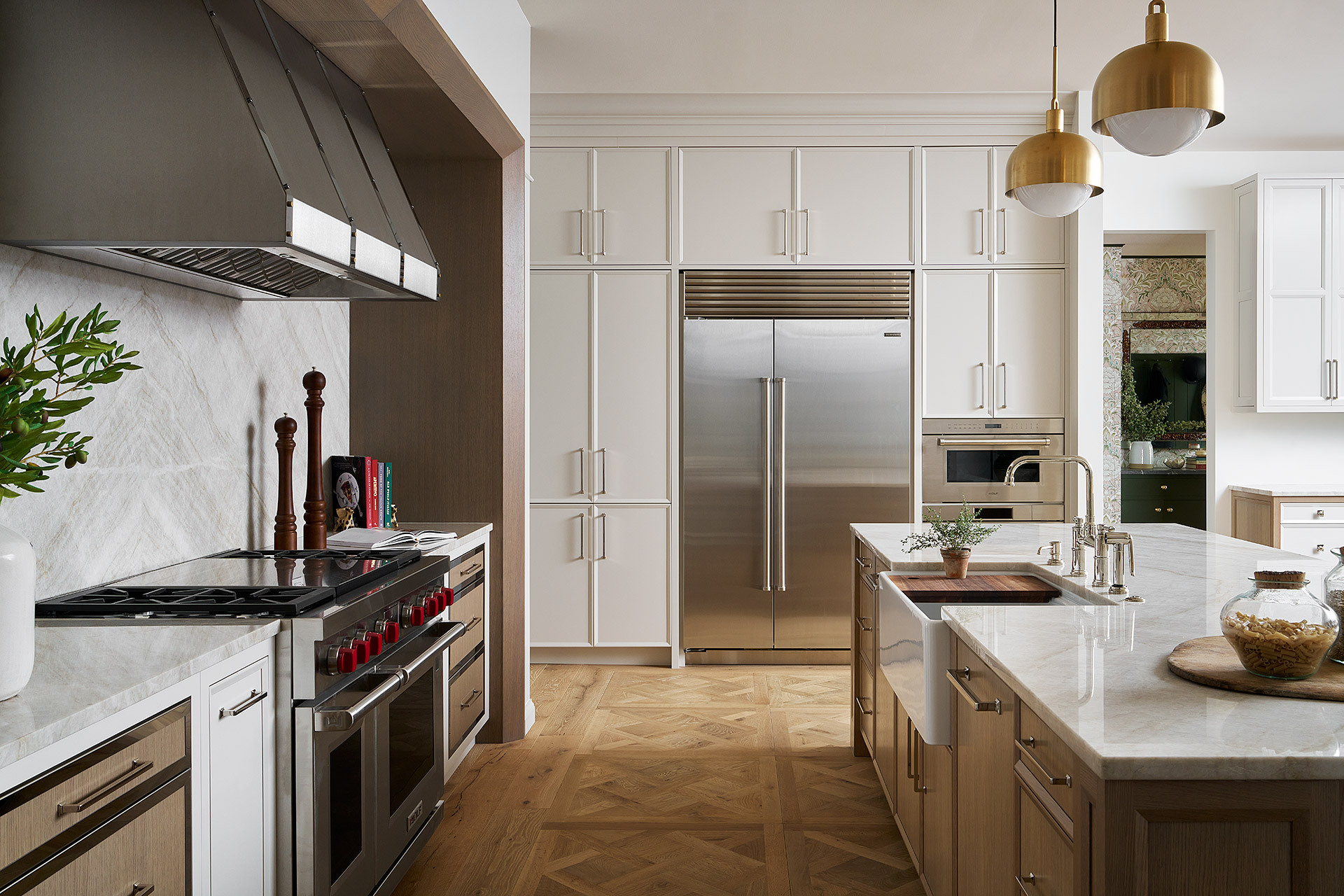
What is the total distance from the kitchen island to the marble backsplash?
1.87 metres

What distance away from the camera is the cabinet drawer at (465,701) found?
272 centimetres

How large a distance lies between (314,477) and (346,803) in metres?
1.06

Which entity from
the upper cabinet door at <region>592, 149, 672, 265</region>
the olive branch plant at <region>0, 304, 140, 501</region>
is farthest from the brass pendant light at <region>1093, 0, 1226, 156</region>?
the upper cabinet door at <region>592, 149, 672, 265</region>

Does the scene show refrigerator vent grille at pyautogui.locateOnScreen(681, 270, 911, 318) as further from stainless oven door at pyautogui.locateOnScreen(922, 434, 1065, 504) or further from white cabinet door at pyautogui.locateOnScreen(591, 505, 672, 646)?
white cabinet door at pyautogui.locateOnScreen(591, 505, 672, 646)

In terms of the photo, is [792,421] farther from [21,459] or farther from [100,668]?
[21,459]

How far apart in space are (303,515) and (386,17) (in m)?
1.57

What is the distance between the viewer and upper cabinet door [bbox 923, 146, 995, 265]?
443 cm

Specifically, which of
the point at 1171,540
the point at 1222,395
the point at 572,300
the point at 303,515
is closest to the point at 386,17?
the point at 303,515

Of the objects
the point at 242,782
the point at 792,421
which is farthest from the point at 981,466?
the point at 242,782

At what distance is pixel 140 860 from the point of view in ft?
4.24

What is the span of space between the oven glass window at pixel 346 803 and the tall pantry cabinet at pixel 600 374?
2.53 metres

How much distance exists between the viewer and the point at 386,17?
7.38 feet

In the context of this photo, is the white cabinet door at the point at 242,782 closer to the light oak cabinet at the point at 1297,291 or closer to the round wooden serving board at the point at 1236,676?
the round wooden serving board at the point at 1236,676

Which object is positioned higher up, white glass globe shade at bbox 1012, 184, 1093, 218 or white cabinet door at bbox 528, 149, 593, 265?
white cabinet door at bbox 528, 149, 593, 265
